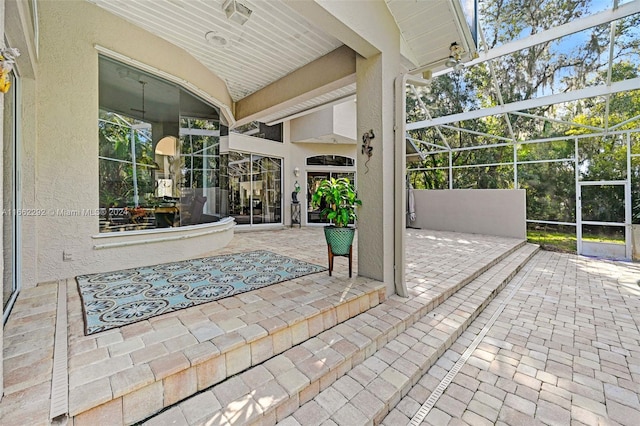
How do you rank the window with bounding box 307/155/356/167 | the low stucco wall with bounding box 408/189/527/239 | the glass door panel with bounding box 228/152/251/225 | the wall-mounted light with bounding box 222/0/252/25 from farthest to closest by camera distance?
the window with bounding box 307/155/356/167 < the low stucco wall with bounding box 408/189/527/239 < the glass door panel with bounding box 228/152/251/225 < the wall-mounted light with bounding box 222/0/252/25

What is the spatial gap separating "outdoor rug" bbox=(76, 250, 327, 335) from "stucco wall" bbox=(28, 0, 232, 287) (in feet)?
1.20

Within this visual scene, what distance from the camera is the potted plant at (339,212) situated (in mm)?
3365

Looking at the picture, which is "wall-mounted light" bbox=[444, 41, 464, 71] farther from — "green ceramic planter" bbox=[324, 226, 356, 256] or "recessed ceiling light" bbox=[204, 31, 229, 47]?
"recessed ceiling light" bbox=[204, 31, 229, 47]

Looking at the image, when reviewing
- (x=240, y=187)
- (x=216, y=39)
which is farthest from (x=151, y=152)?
(x=240, y=187)

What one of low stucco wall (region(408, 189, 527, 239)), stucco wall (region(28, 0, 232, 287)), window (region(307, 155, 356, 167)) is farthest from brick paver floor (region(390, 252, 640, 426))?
window (region(307, 155, 356, 167))

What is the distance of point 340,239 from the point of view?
337cm

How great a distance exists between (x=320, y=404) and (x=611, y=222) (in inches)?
386

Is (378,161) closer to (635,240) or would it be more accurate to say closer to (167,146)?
(167,146)

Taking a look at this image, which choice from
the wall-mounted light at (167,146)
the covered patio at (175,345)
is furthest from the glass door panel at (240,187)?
the covered patio at (175,345)

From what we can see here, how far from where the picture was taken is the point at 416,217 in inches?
411

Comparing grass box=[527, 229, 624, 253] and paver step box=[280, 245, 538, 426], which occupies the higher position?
grass box=[527, 229, 624, 253]

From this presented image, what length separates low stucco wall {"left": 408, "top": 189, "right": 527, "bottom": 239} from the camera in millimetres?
8328

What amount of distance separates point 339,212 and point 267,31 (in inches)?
98.3

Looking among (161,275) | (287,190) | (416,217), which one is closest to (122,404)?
(161,275)
